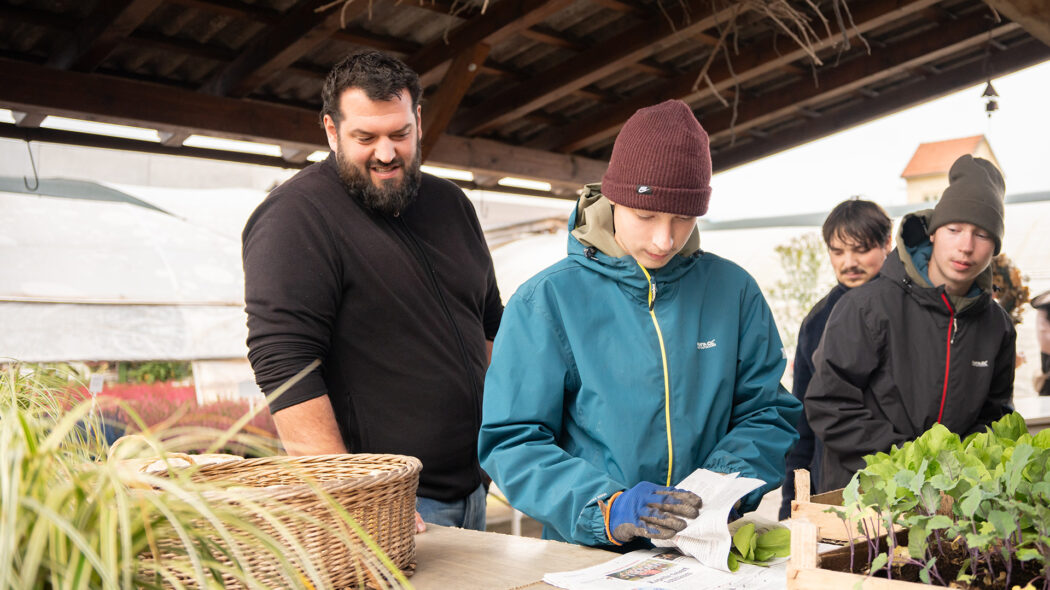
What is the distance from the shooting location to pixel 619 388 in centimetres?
142

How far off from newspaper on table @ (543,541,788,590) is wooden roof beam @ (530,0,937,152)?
3161mm

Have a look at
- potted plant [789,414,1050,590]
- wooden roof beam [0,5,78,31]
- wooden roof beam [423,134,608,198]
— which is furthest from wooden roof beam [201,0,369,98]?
potted plant [789,414,1050,590]

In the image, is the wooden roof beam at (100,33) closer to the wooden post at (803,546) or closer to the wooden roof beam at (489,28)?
the wooden roof beam at (489,28)

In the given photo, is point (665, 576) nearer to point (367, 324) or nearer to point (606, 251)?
point (606, 251)

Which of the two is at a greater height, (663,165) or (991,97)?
(991,97)

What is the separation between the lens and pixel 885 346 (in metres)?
2.27

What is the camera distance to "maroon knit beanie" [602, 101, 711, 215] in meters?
1.40

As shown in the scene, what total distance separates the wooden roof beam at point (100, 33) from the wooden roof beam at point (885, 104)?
3.79 metres

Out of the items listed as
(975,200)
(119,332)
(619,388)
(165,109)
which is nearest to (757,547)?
(619,388)

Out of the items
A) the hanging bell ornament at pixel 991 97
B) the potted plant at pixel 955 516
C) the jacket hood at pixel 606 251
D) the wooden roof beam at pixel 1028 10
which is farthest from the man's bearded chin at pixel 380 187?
the hanging bell ornament at pixel 991 97

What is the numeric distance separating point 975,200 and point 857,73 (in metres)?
3.02

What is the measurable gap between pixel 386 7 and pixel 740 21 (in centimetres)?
186

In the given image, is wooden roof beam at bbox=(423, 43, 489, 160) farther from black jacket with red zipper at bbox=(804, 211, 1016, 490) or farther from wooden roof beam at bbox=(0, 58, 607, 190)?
black jacket with red zipper at bbox=(804, 211, 1016, 490)

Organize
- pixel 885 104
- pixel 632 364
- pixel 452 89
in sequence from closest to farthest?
1. pixel 632 364
2. pixel 452 89
3. pixel 885 104
